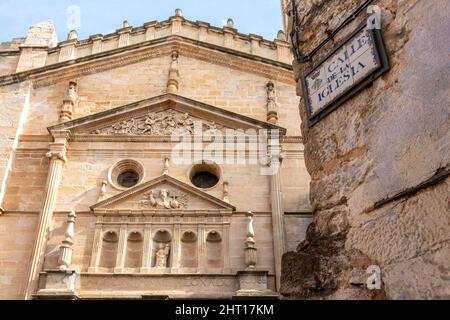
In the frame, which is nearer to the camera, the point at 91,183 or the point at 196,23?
the point at 91,183

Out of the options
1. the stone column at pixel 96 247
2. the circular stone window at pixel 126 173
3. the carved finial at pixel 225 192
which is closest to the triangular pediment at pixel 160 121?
→ the circular stone window at pixel 126 173

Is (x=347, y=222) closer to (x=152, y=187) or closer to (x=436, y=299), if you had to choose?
(x=436, y=299)

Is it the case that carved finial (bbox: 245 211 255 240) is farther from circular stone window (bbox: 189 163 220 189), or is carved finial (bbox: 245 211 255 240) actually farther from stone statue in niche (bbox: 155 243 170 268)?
stone statue in niche (bbox: 155 243 170 268)

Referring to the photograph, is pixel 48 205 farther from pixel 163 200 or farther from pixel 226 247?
pixel 226 247

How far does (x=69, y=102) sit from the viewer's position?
45.4 feet

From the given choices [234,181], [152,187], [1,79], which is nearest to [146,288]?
[152,187]

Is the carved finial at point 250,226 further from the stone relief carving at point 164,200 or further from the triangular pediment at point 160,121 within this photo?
the triangular pediment at point 160,121

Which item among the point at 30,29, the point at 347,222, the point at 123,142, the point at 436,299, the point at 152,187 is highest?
the point at 30,29

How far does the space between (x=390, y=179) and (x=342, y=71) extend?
2.92 feet

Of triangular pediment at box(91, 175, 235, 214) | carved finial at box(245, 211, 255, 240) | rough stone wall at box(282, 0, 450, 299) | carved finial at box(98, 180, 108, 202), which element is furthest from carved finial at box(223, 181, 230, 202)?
rough stone wall at box(282, 0, 450, 299)

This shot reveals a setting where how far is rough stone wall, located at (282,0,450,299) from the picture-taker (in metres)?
2.24

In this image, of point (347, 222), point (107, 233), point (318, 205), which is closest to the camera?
point (347, 222)

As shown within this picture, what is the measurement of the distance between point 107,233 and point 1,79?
6.22m

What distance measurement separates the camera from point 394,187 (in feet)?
8.15
